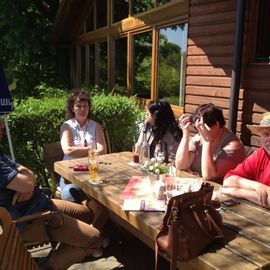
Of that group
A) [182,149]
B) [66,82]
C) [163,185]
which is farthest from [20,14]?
[163,185]

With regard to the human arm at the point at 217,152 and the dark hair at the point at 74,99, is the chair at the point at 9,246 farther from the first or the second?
the dark hair at the point at 74,99

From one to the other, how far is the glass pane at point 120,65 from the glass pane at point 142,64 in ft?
1.69

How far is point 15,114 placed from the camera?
14.8 ft

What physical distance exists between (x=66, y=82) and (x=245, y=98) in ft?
26.4

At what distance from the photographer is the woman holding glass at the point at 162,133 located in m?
3.41

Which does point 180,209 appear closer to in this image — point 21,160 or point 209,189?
point 209,189

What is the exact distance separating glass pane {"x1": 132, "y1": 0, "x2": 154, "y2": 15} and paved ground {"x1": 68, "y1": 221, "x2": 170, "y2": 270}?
4749 millimetres

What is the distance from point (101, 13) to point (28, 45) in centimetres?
233

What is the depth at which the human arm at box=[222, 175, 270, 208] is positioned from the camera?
213 centimetres

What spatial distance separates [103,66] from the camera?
31.6 feet

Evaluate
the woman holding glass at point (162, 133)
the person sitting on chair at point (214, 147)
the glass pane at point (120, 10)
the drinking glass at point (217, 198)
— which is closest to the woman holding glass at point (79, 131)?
the woman holding glass at point (162, 133)

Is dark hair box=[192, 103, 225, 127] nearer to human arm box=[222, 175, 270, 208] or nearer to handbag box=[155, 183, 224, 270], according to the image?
human arm box=[222, 175, 270, 208]

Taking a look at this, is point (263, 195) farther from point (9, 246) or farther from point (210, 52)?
point (210, 52)

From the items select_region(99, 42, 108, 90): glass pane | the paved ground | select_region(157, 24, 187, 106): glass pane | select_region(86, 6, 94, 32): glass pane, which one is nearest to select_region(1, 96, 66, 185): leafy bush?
the paved ground
